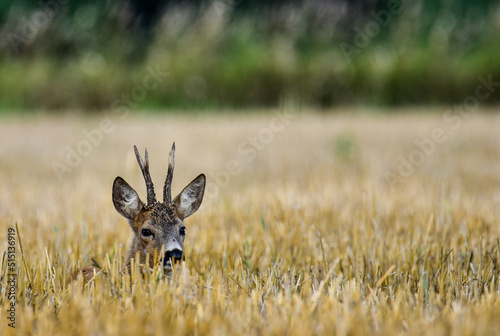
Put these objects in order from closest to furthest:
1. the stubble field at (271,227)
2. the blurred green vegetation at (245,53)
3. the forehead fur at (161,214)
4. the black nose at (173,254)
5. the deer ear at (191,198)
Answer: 1. the stubble field at (271,227)
2. the black nose at (173,254)
3. the forehead fur at (161,214)
4. the deer ear at (191,198)
5. the blurred green vegetation at (245,53)

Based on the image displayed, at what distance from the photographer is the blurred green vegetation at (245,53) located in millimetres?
11773

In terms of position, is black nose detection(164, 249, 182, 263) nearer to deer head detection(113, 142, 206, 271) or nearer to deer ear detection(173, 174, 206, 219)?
deer head detection(113, 142, 206, 271)

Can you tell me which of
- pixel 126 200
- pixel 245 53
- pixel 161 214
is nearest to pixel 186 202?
pixel 161 214

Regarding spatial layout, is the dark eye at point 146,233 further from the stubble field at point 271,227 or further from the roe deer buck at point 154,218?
the stubble field at point 271,227

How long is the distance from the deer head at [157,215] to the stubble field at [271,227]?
15cm

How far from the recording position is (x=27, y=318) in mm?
2070

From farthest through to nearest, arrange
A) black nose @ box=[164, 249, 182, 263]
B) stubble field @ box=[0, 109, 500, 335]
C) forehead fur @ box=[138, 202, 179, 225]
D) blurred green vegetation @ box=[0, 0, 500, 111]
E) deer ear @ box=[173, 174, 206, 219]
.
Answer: blurred green vegetation @ box=[0, 0, 500, 111], deer ear @ box=[173, 174, 206, 219], forehead fur @ box=[138, 202, 179, 225], black nose @ box=[164, 249, 182, 263], stubble field @ box=[0, 109, 500, 335]

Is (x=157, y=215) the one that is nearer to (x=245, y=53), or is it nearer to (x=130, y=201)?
(x=130, y=201)

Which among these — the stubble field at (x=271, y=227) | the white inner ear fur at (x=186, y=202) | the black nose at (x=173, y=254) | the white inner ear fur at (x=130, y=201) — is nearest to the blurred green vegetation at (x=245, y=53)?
the stubble field at (x=271, y=227)

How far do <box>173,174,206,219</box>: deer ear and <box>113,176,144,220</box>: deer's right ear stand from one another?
0.58 ft

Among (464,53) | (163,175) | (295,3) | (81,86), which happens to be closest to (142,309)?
(163,175)

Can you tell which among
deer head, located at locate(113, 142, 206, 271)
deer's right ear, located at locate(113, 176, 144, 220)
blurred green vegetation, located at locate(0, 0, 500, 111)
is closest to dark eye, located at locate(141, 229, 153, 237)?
deer head, located at locate(113, 142, 206, 271)

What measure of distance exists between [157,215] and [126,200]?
17cm

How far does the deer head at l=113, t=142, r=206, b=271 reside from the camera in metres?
2.70
